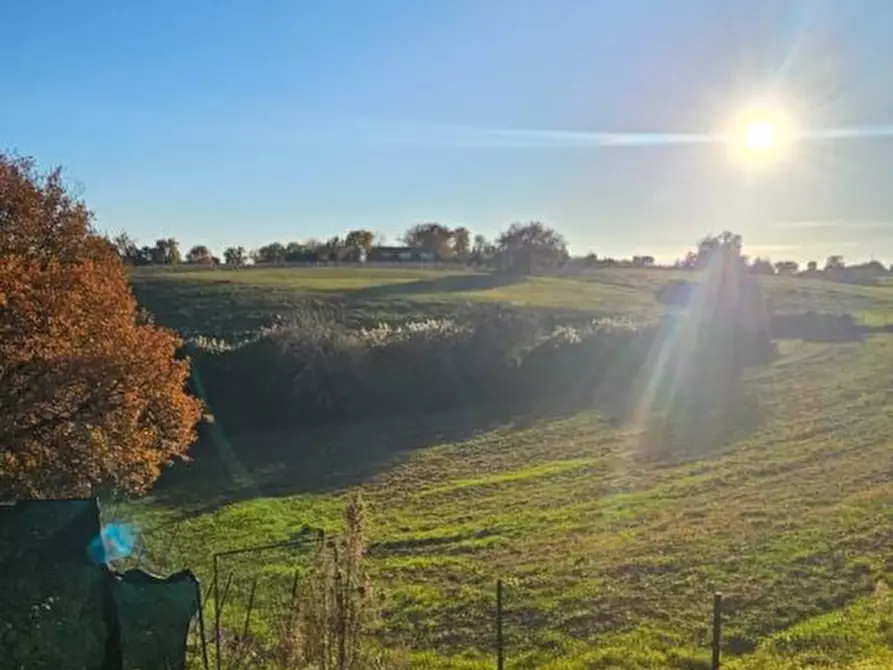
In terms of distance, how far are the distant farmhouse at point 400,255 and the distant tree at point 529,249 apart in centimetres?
1493

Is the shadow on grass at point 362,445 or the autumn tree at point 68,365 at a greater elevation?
the autumn tree at point 68,365

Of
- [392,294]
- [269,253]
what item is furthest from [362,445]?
[269,253]

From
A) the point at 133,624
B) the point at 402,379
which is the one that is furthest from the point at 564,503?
the point at 402,379

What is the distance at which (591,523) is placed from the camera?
1931cm

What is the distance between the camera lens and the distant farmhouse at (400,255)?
10531 centimetres

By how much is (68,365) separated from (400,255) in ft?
315

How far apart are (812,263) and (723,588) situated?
13144 cm

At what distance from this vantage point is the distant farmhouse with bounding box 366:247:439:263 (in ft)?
346

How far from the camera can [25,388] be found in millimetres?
14984

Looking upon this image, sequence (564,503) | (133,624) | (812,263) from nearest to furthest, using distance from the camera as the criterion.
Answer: (133,624), (564,503), (812,263)

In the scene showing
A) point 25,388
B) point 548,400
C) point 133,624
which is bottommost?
point 548,400

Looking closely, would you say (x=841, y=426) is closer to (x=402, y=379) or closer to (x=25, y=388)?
(x=402, y=379)

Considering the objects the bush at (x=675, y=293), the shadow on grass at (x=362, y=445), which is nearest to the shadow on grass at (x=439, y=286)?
the bush at (x=675, y=293)

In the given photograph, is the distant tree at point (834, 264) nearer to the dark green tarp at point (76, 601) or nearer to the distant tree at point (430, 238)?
the distant tree at point (430, 238)
